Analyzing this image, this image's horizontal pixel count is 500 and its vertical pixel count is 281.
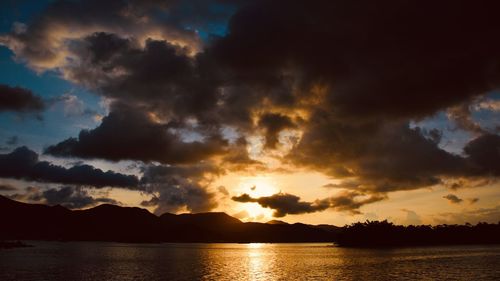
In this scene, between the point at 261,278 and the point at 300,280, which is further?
the point at 261,278

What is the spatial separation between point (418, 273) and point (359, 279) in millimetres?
19843

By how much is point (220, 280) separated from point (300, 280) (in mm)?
18109

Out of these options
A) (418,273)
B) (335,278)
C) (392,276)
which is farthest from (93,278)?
(418,273)

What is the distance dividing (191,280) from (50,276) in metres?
34.9

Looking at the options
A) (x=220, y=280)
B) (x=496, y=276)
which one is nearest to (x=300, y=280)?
(x=220, y=280)

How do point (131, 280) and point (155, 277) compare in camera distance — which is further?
point (155, 277)

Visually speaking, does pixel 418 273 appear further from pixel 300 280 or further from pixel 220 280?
pixel 220 280

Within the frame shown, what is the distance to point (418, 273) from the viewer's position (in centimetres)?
10656

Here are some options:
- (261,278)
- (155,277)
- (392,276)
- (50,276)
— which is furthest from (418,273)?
(50,276)

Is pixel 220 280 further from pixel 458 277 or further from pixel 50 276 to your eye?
pixel 458 277

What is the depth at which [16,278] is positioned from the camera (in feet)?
321

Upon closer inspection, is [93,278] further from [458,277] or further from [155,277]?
[458,277]

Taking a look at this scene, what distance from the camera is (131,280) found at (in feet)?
321

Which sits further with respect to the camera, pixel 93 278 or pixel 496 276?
pixel 93 278
